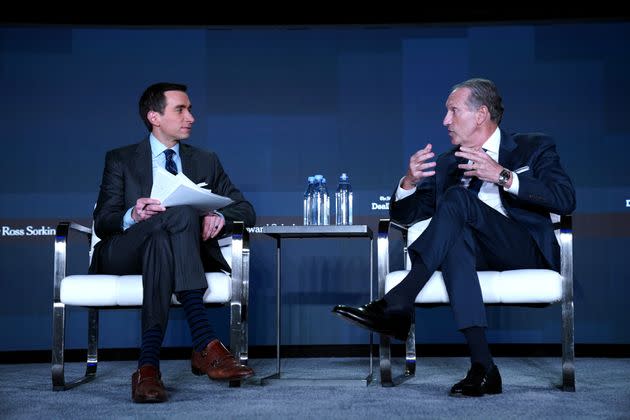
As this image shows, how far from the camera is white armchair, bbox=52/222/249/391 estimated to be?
10.8ft

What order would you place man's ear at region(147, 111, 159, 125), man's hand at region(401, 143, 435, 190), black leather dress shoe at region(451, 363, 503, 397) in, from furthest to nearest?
man's ear at region(147, 111, 159, 125), man's hand at region(401, 143, 435, 190), black leather dress shoe at region(451, 363, 503, 397)

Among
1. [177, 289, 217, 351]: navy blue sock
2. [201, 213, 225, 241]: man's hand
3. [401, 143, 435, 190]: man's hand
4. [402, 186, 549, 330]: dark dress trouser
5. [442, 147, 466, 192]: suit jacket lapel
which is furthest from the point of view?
[442, 147, 466, 192]: suit jacket lapel

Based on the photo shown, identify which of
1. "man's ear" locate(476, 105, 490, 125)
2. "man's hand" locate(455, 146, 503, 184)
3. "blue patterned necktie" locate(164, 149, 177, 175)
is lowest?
"man's hand" locate(455, 146, 503, 184)

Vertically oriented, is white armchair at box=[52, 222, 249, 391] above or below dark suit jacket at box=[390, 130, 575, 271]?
below

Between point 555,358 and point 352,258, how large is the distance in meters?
1.30

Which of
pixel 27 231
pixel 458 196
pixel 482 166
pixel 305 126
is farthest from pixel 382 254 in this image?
pixel 27 231

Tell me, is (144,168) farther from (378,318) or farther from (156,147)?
(378,318)

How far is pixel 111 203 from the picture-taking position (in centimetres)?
368

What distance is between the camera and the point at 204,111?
5051 mm

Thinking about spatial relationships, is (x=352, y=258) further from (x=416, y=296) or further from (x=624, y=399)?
(x=624, y=399)

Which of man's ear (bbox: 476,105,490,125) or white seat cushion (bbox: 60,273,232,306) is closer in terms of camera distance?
white seat cushion (bbox: 60,273,232,306)

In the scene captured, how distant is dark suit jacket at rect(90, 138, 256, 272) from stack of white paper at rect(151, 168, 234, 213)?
32 cm

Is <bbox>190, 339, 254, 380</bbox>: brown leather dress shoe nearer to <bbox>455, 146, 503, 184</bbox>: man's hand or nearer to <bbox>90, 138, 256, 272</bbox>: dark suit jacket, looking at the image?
<bbox>90, 138, 256, 272</bbox>: dark suit jacket

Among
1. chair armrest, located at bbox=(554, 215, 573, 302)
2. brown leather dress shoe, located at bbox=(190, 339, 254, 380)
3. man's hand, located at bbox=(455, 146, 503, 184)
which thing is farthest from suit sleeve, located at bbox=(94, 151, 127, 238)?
chair armrest, located at bbox=(554, 215, 573, 302)
